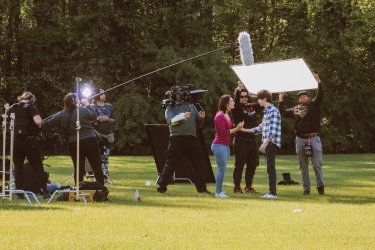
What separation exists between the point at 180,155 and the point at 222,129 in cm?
91

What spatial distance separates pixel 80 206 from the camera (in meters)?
11.7

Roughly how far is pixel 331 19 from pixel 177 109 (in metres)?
27.8

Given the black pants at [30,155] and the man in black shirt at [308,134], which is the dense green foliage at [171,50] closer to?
the man in black shirt at [308,134]

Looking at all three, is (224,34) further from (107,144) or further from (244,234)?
(244,234)

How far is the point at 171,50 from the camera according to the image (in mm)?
37375

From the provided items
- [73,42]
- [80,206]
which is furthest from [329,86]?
[80,206]

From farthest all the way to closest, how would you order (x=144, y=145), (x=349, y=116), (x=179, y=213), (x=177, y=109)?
(x=349, y=116) → (x=144, y=145) → (x=177, y=109) → (x=179, y=213)

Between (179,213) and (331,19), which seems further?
(331,19)

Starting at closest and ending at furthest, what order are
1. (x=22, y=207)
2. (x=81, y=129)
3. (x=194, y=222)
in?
(x=194, y=222)
(x=22, y=207)
(x=81, y=129)

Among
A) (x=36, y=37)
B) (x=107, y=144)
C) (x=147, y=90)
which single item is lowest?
(x=107, y=144)

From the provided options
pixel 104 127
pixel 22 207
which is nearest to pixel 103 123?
pixel 104 127

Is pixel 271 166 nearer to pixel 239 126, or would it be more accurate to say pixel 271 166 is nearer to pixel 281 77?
pixel 239 126

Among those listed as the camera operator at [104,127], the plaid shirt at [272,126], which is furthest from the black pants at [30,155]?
the plaid shirt at [272,126]

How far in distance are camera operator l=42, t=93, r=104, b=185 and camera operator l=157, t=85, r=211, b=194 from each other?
4.87 feet
